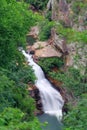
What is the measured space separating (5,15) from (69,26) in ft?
34.8

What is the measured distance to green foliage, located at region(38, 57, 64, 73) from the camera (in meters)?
20.7

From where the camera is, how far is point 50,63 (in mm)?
20625

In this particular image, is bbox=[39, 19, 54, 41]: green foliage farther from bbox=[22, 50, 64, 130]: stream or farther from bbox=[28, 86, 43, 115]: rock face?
bbox=[28, 86, 43, 115]: rock face

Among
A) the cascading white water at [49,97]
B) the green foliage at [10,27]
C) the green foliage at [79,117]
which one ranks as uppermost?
the green foliage at [10,27]

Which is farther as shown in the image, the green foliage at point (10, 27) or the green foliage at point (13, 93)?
the green foliage at point (10, 27)

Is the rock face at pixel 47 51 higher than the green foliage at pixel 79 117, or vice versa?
the green foliage at pixel 79 117

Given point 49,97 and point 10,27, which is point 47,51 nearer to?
point 49,97

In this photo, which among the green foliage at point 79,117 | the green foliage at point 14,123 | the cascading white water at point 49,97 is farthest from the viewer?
the cascading white water at point 49,97

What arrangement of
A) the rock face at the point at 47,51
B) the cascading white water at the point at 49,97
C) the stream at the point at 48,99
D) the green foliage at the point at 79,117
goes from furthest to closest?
the rock face at the point at 47,51 < the cascading white water at the point at 49,97 < the stream at the point at 48,99 < the green foliage at the point at 79,117

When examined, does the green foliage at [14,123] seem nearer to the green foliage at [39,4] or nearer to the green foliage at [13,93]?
the green foliage at [13,93]

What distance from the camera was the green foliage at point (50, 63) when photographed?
814 inches

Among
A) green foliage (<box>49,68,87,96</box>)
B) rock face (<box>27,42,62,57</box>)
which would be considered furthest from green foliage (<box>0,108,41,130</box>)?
rock face (<box>27,42,62,57</box>)

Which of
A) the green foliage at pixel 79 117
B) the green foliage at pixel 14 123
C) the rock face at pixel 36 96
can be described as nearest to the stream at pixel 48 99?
the rock face at pixel 36 96

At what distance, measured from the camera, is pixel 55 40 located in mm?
21969
